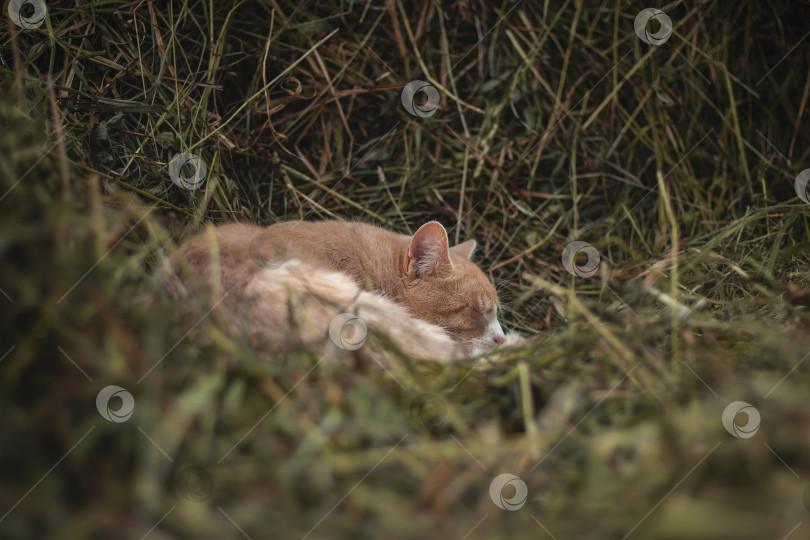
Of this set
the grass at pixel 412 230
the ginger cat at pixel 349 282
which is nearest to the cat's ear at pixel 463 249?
the ginger cat at pixel 349 282

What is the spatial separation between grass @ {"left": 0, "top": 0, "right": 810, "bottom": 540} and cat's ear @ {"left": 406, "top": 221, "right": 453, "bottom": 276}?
1.04 feet

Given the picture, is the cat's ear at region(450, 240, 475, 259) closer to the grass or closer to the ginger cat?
the ginger cat

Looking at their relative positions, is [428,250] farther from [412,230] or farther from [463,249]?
[412,230]

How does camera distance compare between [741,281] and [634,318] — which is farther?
[741,281]

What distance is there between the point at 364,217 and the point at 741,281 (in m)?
1.22

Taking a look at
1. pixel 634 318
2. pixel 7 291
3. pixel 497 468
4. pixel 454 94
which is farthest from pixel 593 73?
pixel 7 291

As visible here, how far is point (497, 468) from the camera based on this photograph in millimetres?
756

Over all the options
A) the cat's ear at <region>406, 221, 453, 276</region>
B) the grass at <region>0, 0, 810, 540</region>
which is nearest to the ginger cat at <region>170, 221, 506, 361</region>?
the cat's ear at <region>406, 221, 453, 276</region>

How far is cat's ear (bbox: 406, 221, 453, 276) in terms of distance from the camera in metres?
1.79

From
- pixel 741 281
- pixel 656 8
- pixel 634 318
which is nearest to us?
pixel 634 318

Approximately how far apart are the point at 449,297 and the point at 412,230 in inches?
17.7

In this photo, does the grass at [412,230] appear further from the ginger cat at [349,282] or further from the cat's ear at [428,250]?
the cat's ear at [428,250]

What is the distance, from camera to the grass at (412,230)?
0.64 metres

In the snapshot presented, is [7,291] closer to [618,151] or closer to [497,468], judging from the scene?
[497,468]
